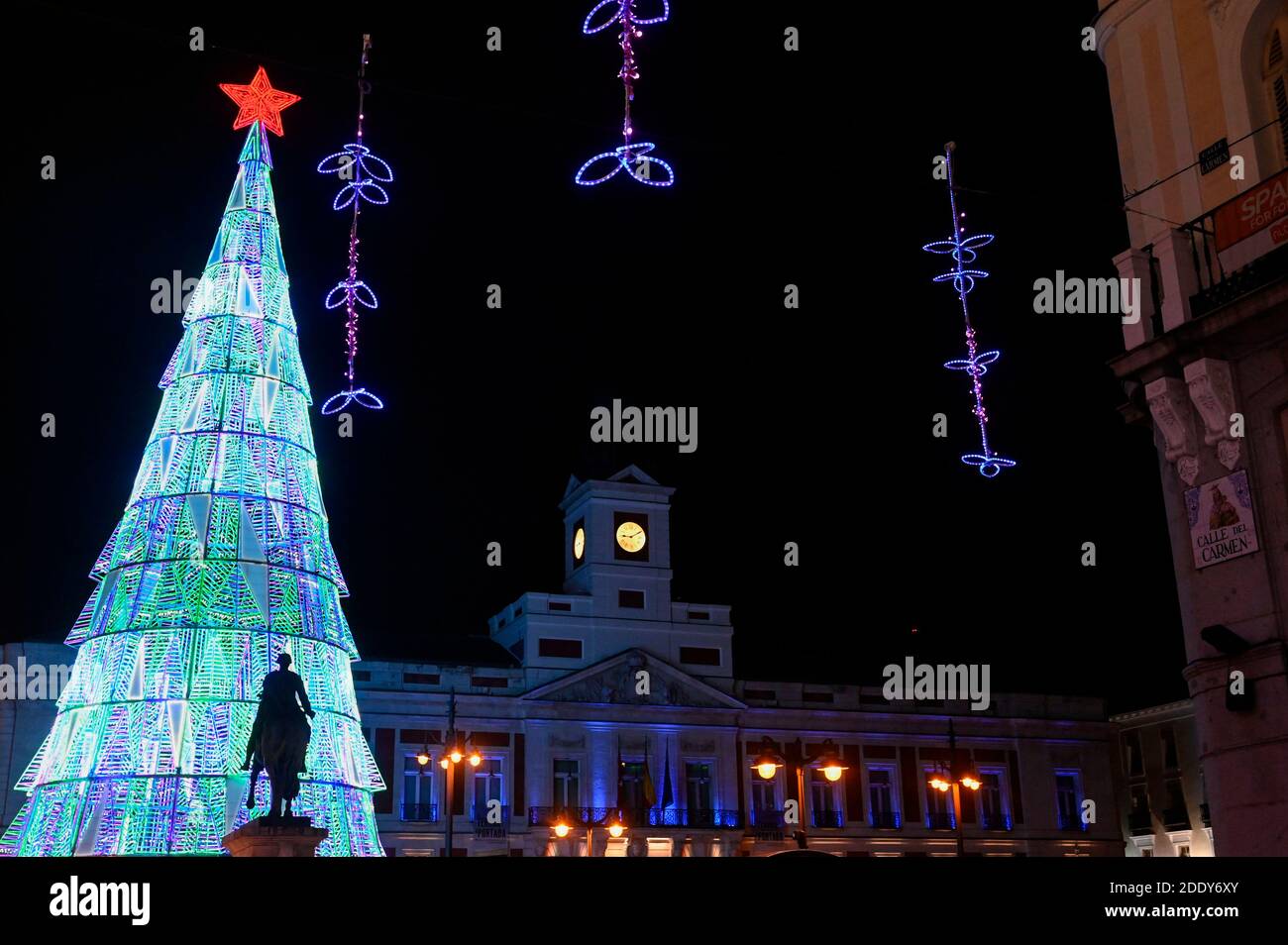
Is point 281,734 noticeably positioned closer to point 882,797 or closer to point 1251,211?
point 1251,211

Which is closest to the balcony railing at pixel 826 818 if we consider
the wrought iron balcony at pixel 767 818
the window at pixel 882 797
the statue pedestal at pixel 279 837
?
the wrought iron balcony at pixel 767 818

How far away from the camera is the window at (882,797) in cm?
4791

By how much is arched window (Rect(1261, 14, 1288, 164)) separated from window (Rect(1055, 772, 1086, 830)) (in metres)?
41.6

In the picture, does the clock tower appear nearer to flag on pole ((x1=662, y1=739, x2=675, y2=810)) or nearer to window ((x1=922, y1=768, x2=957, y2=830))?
flag on pole ((x1=662, y1=739, x2=675, y2=810))

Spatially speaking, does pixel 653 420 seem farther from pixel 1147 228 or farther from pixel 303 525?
pixel 1147 228

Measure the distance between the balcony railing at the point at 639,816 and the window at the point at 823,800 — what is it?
310cm

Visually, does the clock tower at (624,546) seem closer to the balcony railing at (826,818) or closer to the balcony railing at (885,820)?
the balcony railing at (826,818)

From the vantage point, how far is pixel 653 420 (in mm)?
50906

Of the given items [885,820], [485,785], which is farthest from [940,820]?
[485,785]

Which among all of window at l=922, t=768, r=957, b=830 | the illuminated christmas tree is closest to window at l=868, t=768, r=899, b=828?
window at l=922, t=768, r=957, b=830
